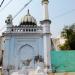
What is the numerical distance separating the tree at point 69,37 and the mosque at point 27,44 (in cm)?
502

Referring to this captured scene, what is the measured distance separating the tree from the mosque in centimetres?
502

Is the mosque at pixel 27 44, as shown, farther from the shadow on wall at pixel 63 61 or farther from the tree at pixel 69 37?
the tree at pixel 69 37

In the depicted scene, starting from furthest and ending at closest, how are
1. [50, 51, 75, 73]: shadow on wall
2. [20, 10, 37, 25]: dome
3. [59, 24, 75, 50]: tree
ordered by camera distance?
[59, 24, 75, 50]: tree → [20, 10, 37, 25]: dome → [50, 51, 75, 73]: shadow on wall

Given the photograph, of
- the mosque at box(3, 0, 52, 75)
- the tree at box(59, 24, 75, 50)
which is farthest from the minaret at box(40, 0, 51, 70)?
the tree at box(59, 24, 75, 50)

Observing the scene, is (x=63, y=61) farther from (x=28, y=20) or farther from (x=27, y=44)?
(x=28, y=20)

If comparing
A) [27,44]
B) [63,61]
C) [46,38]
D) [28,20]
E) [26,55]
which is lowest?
[63,61]

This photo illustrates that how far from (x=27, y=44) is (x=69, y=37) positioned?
6.26m

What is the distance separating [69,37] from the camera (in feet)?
75.4

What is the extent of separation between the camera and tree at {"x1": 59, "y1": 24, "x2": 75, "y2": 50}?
22494 millimetres

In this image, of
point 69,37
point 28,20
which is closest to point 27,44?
point 28,20

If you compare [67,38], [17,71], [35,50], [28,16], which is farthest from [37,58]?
[67,38]

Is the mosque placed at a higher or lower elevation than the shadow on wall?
higher

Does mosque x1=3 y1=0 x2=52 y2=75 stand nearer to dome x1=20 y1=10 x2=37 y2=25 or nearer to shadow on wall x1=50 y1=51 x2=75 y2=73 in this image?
shadow on wall x1=50 y1=51 x2=75 y2=73

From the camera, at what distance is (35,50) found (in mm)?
18156
